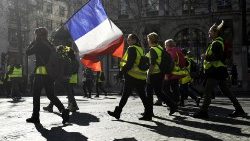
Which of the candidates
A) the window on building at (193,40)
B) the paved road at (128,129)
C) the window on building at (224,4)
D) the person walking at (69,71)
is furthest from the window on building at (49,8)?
the paved road at (128,129)

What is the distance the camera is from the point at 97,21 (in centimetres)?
891

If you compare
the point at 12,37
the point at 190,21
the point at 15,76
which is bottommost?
the point at 15,76

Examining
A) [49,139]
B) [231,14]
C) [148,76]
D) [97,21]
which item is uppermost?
[231,14]

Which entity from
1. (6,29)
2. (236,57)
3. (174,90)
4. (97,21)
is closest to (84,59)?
(97,21)

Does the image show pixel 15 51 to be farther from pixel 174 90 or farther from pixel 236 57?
pixel 174 90

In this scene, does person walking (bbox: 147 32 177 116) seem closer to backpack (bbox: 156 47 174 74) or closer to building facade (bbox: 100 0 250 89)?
backpack (bbox: 156 47 174 74)

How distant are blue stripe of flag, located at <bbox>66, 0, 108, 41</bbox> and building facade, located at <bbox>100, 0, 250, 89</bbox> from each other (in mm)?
24523

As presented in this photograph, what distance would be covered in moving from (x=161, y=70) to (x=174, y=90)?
2475mm

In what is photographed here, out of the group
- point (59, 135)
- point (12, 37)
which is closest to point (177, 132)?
point (59, 135)

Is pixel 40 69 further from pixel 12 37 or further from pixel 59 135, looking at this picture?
pixel 12 37

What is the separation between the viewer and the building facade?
1366 inches

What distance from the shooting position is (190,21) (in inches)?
1421

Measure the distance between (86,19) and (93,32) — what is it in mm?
303

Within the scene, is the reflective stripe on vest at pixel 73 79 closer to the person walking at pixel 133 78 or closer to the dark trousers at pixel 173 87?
the dark trousers at pixel 173 87
